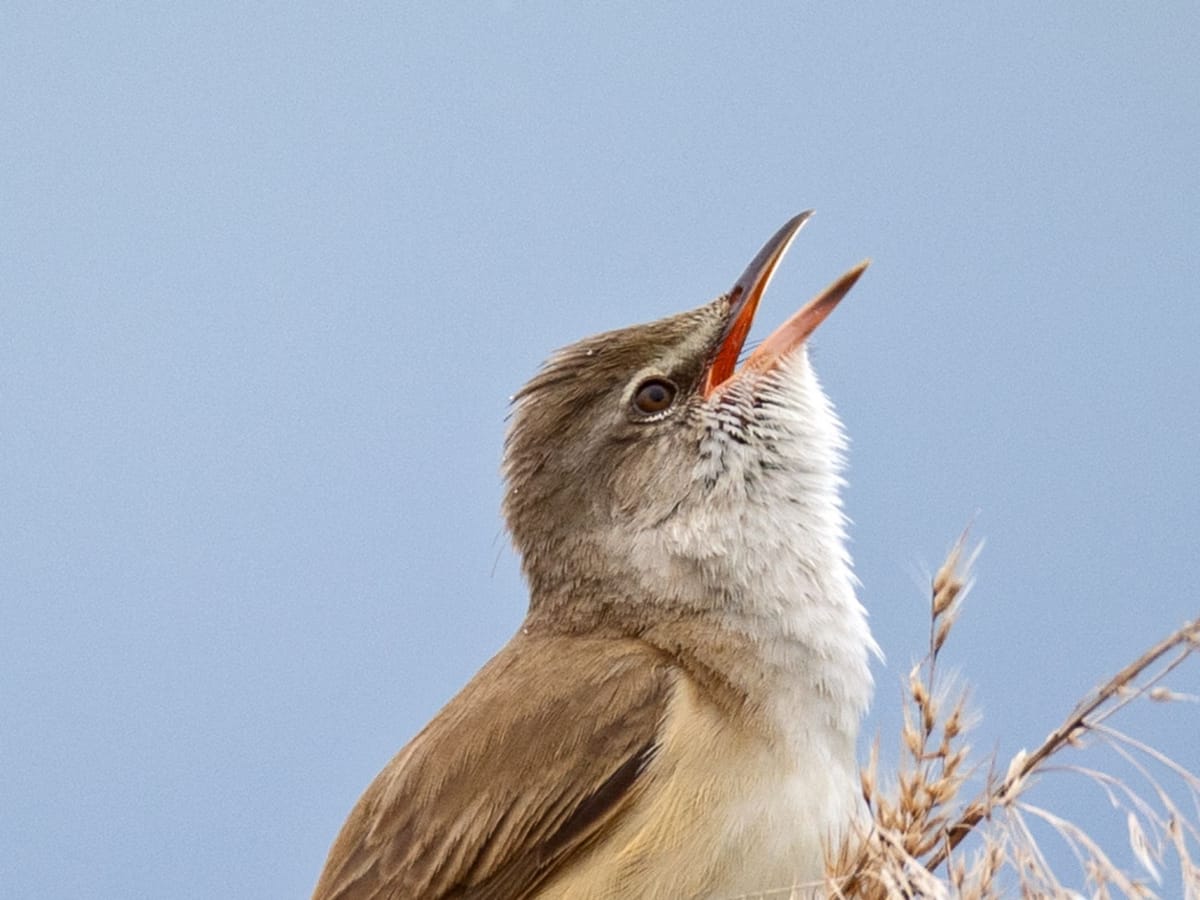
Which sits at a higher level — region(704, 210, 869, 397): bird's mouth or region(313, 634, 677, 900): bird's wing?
region(704, 210, 869, 397): bird's mouth

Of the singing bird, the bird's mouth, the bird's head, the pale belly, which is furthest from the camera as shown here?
the bird's mouth

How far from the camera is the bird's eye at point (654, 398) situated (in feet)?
10.3

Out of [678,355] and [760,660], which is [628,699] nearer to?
[760,660]

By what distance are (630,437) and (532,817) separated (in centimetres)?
91

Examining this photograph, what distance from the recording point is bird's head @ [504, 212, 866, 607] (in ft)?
9.64

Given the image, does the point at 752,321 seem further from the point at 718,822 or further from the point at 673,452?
the point at 718,822

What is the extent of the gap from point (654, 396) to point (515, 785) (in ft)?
3.19

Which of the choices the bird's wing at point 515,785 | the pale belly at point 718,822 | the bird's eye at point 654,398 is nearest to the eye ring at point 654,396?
the bird's eye at point 654,398

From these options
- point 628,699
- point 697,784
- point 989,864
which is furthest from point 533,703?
point 989,864

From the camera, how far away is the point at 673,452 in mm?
3066

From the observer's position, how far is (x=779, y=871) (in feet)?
7.88

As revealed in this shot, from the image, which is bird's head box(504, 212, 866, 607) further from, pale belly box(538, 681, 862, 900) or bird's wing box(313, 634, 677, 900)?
pale belly box(538, 681, 862, 900)

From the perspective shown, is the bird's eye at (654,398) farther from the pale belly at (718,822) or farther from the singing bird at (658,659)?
the pale belly at (718,822)

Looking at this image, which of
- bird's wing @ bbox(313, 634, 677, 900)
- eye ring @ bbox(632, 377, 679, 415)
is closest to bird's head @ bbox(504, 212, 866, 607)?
eye ring @ bbox(632, 377, 679, 415)
